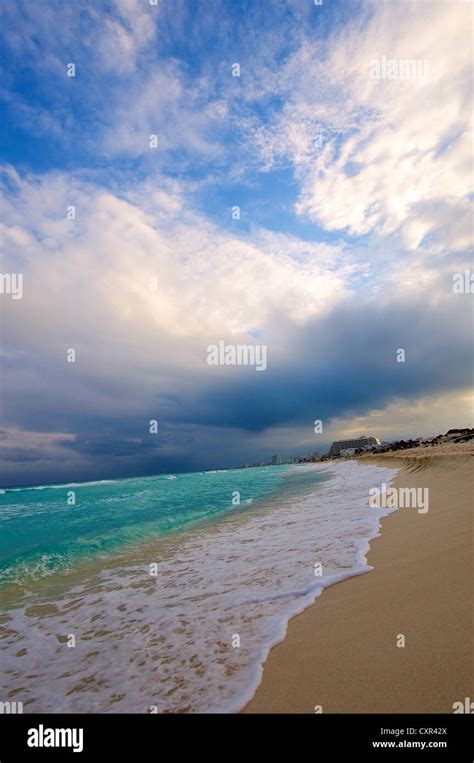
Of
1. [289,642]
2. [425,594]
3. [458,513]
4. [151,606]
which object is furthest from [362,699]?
[458,513]

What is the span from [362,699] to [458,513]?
6965mm

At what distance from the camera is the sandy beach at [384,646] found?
9.00 ft

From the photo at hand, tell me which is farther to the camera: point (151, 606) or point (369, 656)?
point (151, 606)

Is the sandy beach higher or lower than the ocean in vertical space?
higher

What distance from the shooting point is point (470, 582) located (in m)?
4.29

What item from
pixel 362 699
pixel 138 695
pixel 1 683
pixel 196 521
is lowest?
pixel 196 521

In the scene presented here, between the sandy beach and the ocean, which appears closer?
the sandy beach

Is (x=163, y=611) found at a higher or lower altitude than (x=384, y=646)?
lower

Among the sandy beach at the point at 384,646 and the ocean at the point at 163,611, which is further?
the ocean at the point at 163,611

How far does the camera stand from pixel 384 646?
334cm

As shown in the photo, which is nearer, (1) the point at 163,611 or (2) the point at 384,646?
(2) the point at 384,646

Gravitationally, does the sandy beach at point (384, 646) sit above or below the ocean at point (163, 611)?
above

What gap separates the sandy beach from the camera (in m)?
2.74

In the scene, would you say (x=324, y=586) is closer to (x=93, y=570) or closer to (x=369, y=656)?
(x=369, y=656)
